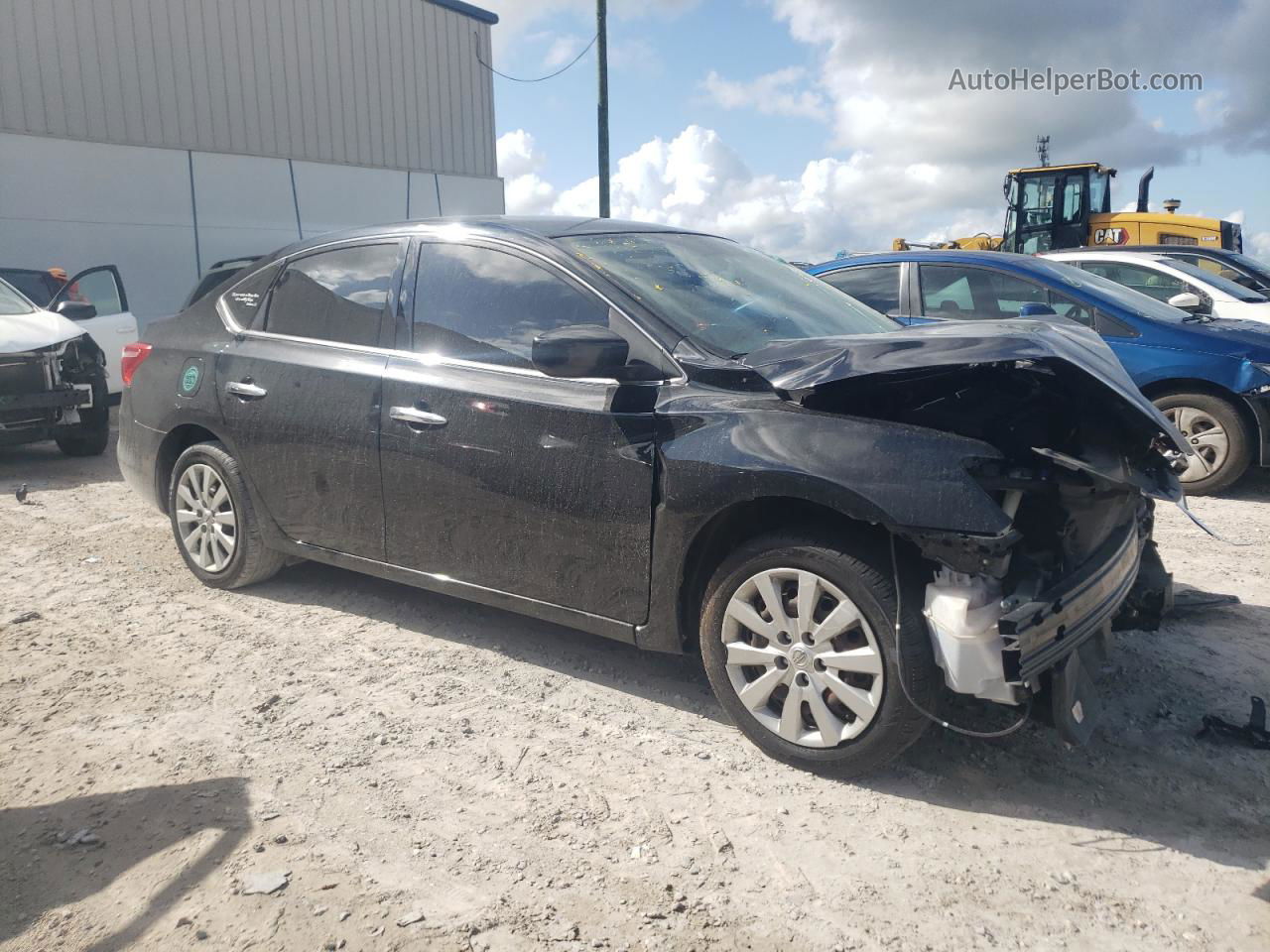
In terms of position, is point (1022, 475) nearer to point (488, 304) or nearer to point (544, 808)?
point (544, 808)

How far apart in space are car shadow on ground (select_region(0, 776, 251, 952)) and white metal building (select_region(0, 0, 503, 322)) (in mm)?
13978

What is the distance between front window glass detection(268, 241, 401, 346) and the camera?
411 centimetres

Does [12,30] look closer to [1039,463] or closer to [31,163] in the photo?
[31,163]

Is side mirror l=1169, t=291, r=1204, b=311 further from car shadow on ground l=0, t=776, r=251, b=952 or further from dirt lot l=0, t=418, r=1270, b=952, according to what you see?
car shadow on ground l=0, t=776, r=251, b=952

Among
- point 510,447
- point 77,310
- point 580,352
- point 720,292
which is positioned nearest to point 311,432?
point 510,447

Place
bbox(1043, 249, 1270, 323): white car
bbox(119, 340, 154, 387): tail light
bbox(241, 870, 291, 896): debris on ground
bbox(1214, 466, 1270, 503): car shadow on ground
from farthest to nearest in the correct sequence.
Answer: bbox(1043, 249, 1270, 323): white car
bbox(1214, 466, 1270, 503): car shadow on ground
bbox(119, 340, 154, 387): tail light
bbox(241, 870, 291, 896): debris on ground

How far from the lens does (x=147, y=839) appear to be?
2.75 meters

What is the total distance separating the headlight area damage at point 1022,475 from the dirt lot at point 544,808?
0.41m

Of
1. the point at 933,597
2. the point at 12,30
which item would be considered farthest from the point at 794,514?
the point at 12,30

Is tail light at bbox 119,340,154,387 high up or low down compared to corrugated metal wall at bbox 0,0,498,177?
down

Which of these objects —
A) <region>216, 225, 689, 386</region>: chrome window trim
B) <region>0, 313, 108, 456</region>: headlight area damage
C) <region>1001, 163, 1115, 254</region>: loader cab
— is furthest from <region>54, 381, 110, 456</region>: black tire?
<region>1001, 163, 1115, 254</region>: loader cab

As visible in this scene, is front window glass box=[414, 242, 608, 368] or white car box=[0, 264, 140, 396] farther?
white car box=[0, 264, 140, 396]

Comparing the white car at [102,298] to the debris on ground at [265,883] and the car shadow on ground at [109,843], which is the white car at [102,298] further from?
the debris on ground at [265,883]

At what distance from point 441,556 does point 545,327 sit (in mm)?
963
